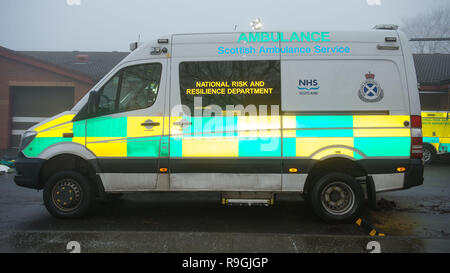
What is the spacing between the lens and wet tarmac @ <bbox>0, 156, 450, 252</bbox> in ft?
13.6

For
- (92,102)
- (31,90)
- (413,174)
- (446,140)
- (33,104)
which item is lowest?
(413,174)

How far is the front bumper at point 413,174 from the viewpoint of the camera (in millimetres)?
5020

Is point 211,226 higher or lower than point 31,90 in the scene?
lower

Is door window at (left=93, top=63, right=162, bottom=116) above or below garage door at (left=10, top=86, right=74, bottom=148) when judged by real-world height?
below

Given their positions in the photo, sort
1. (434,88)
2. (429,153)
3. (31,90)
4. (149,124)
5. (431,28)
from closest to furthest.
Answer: (149,124) → (429,153) → (31,90) → (434,88) → (431,28)

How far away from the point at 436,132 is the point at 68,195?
38.0 ft

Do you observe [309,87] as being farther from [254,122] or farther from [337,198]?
[337,198]

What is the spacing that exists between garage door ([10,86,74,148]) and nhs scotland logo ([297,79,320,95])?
1358 centimetres

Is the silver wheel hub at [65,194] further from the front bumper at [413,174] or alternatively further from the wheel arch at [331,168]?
the front bumper at [413,174]

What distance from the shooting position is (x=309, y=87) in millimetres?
5055

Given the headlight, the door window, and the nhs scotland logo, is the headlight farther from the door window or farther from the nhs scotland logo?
the nhs scotland logo

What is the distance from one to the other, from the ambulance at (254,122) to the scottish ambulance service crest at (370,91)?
0.5 inches

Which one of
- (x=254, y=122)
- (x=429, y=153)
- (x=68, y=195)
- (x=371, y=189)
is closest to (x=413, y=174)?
(x=371, y=189)

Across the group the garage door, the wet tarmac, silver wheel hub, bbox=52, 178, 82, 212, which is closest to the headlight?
silver wheel hub, bbox=52, 178, 82, 212
